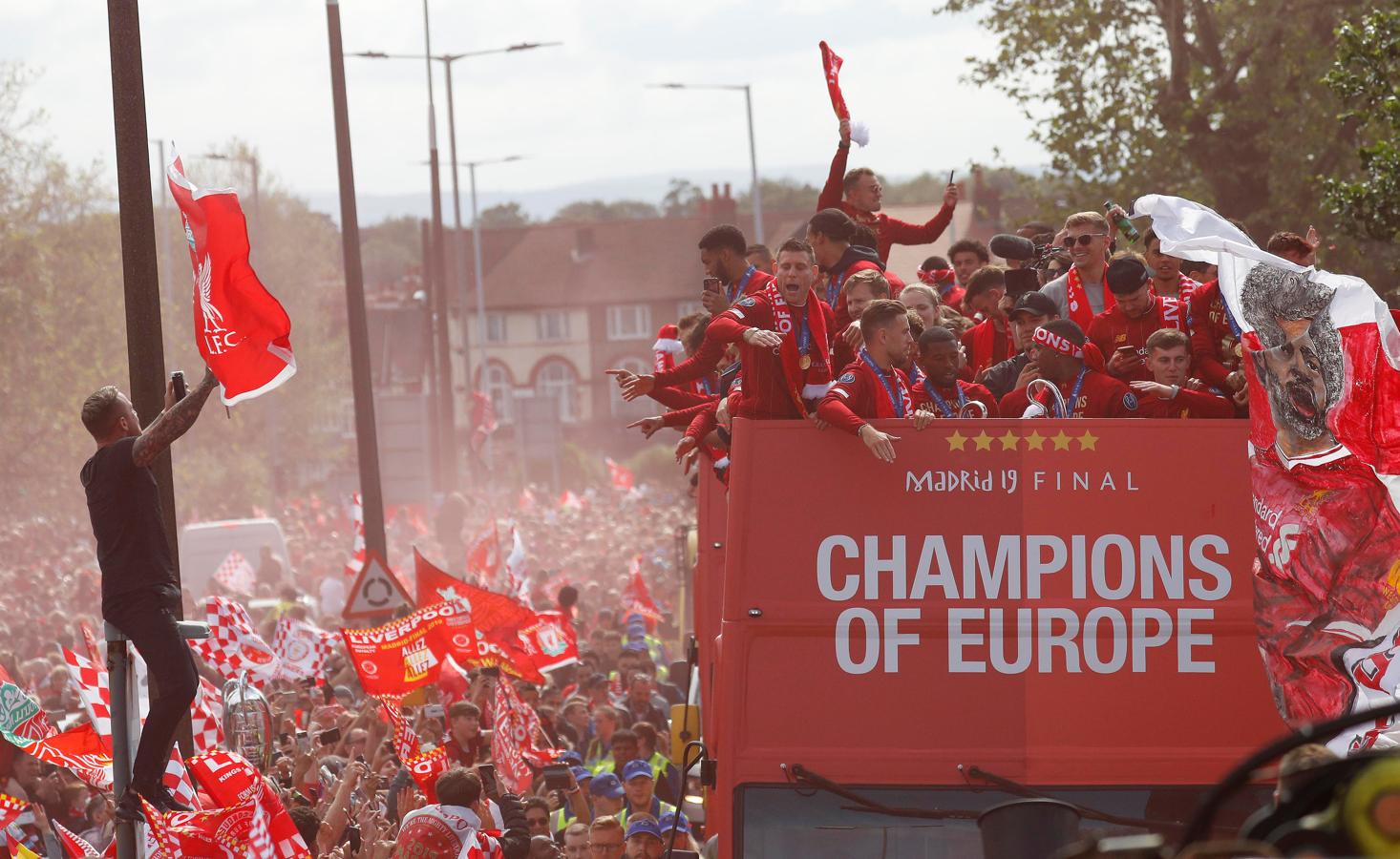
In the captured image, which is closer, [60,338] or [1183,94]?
[1183,94]

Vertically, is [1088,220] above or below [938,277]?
above

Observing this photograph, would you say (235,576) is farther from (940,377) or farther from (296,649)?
(940,377)

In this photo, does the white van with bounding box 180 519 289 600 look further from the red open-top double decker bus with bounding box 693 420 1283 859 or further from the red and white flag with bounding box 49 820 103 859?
the red open-top double decker bus with bounding box 693 420 1283 859

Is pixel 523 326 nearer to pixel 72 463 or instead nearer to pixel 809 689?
pixel 72 463

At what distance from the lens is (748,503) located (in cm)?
689

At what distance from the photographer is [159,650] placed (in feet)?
24.8

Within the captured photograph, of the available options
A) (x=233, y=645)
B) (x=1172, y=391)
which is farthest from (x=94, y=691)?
(x=1172, y=391)

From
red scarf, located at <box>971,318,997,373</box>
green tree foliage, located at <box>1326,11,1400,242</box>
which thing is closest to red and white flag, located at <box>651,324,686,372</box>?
red scarf, located at <box>971,318,997,373</box>

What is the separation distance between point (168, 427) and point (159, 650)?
0.94 m

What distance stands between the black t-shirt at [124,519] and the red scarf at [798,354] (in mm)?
2630

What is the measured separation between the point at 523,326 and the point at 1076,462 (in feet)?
296

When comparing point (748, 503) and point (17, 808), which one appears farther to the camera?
point (17, 808)

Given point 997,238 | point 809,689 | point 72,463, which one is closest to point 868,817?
point 809,689

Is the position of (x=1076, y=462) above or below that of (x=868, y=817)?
above
